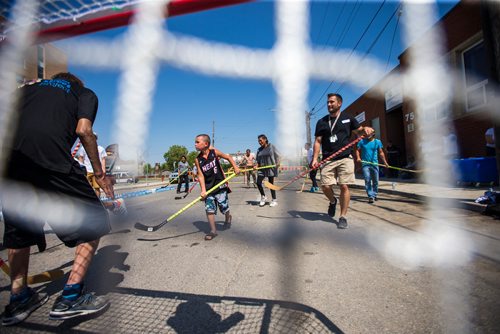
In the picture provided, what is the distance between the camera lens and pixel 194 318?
1.68 m

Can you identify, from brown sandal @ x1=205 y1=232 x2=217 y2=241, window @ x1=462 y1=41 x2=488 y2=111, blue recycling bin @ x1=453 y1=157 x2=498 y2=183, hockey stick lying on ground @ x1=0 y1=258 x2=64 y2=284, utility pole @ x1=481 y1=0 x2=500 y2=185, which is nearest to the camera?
hockey stick lying on ground @ x1=0 y1=258 x2=64 y2=284

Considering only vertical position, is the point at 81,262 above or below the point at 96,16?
below

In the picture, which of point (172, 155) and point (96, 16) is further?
point (172, 155)

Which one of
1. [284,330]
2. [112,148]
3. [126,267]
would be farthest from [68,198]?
[112,148]

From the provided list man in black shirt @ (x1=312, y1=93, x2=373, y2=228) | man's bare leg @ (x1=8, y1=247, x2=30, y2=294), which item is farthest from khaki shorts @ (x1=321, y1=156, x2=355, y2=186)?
man's bare leg @ (x1=8, y1=247, x2=30, y2=294)

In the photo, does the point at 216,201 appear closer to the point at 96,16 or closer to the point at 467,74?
the point at 96,16

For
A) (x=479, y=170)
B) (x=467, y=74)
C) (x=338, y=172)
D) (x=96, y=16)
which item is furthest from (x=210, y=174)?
(x=467, y=74)

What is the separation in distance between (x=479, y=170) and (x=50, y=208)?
341 inches

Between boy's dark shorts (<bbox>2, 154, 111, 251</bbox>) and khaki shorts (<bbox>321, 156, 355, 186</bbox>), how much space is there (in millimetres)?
3245

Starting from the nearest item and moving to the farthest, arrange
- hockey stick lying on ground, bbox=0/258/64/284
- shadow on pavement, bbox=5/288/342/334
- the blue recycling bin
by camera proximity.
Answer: shadow on pavement, bbox=5/288/342/334 → hockey stick lying on ground, bbox=0/258/64/284 → the blue recycling bin

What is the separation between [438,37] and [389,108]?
469 centimetres

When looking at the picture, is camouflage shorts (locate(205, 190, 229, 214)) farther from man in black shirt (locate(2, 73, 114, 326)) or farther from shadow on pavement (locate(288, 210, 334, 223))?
man in black shirt (locate(2, 73, 114, 326))

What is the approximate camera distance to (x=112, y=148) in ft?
22.7

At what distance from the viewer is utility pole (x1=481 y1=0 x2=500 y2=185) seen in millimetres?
3639
